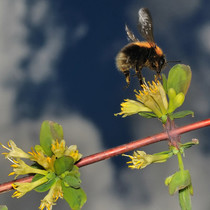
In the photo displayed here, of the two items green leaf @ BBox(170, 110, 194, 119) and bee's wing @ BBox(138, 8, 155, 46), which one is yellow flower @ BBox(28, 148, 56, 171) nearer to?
green leaf @ BBox(170, 110, 194, 119)

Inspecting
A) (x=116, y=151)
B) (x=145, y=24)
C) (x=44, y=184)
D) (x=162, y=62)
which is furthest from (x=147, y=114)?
(x=44, y=184)

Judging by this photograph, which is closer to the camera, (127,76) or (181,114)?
(181,114)

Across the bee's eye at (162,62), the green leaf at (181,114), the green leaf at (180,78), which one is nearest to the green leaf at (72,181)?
the green leaf at (181,114)

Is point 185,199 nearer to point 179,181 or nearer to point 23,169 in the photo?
point 179,181

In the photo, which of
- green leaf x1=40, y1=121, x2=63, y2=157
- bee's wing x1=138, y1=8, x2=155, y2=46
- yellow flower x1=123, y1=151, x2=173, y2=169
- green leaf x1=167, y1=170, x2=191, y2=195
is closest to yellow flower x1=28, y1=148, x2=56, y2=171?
green leaf x1=40, y1=121, x2=63, y2=157

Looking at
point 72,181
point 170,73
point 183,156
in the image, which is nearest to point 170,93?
point 170,73
